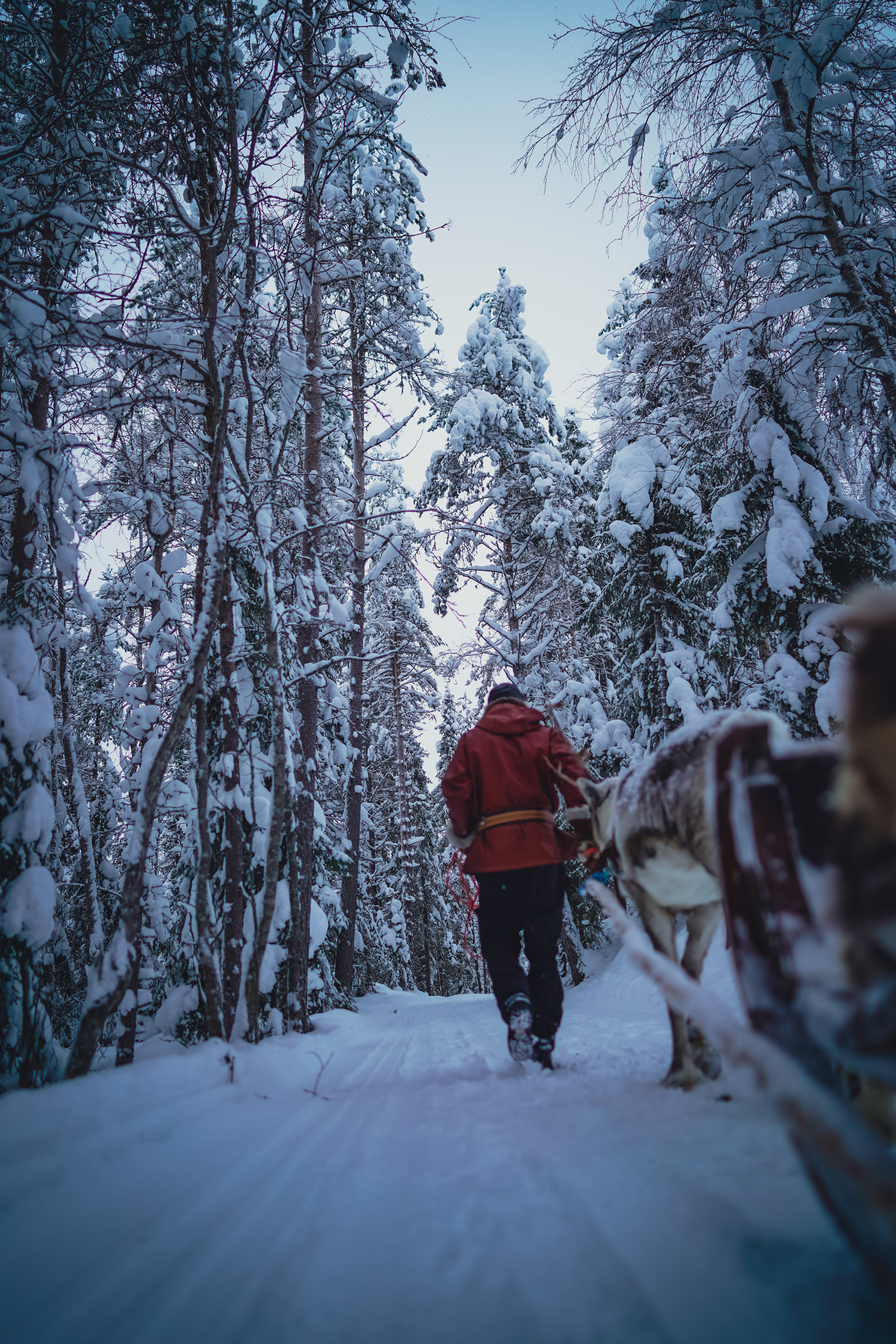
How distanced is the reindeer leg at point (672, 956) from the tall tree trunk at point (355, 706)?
7.73 m

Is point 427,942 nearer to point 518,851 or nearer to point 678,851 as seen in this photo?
point 518,851

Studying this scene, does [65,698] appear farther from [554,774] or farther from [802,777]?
[802,777]

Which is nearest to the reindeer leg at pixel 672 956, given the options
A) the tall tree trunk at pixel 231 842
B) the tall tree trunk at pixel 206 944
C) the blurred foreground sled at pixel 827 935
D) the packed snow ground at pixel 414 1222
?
the packed snow ground at pixel 414 1222

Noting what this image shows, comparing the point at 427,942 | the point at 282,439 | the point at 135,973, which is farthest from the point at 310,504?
the point at 427,942

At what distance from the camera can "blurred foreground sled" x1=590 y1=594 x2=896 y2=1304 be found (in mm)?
833

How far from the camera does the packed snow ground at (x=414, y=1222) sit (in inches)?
43.2

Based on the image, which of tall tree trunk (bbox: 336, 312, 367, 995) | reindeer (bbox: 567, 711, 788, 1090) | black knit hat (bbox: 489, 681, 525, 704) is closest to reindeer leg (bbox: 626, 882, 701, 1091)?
reindeer (bbox: 567, 711, 788, 1090)

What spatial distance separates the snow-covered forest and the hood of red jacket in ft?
4.98

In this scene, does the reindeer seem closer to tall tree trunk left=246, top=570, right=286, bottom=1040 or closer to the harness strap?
the harness strap

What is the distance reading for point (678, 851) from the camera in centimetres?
262

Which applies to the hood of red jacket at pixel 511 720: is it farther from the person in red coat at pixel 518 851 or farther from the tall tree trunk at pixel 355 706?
the tall tree trunk at pixel 355 706

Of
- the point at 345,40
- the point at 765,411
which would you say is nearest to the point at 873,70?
the point at 765,411

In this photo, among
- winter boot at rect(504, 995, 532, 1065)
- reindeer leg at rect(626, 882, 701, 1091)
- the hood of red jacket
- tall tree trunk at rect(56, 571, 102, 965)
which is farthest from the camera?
tall tree trunk at rect(56, 571, 102, 965)

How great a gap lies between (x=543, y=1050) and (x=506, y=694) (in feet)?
8.00
